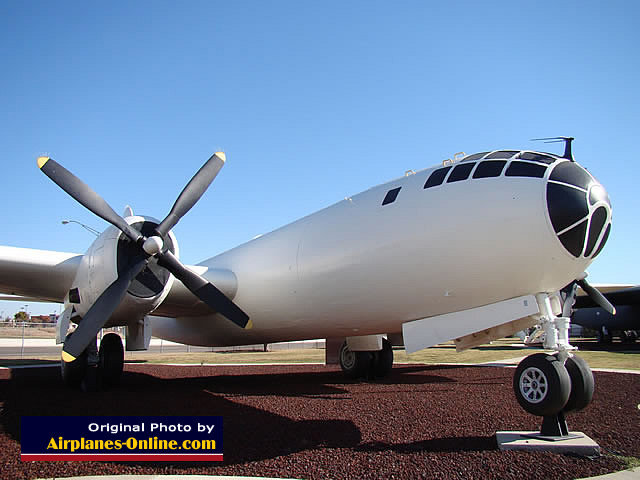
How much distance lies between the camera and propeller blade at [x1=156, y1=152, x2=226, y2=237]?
8.95 meters

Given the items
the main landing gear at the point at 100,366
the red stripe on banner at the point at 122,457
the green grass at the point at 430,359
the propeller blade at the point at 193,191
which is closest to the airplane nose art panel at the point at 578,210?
the red stripe on banner at the point at 122,457

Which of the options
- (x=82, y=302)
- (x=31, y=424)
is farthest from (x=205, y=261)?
(x=31, y=424)

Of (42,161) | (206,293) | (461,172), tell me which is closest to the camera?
(461,172)

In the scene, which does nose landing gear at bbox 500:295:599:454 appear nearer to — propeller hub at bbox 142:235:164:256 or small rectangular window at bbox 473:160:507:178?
small rectangular window at bbox 473:160:507:178

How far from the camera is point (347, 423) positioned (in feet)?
24.1

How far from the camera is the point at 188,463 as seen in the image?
5.20 m

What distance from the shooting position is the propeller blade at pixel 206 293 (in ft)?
29.3

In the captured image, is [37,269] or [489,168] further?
[37,269]

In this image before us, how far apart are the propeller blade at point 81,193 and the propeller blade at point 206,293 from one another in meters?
0.87

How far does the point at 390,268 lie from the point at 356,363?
6722 mm

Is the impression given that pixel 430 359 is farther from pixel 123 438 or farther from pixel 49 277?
pixel 123 438

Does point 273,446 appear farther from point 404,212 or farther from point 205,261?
point 205,261

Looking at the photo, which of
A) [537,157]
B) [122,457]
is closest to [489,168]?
[537,157]

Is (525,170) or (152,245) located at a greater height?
(525,170)
